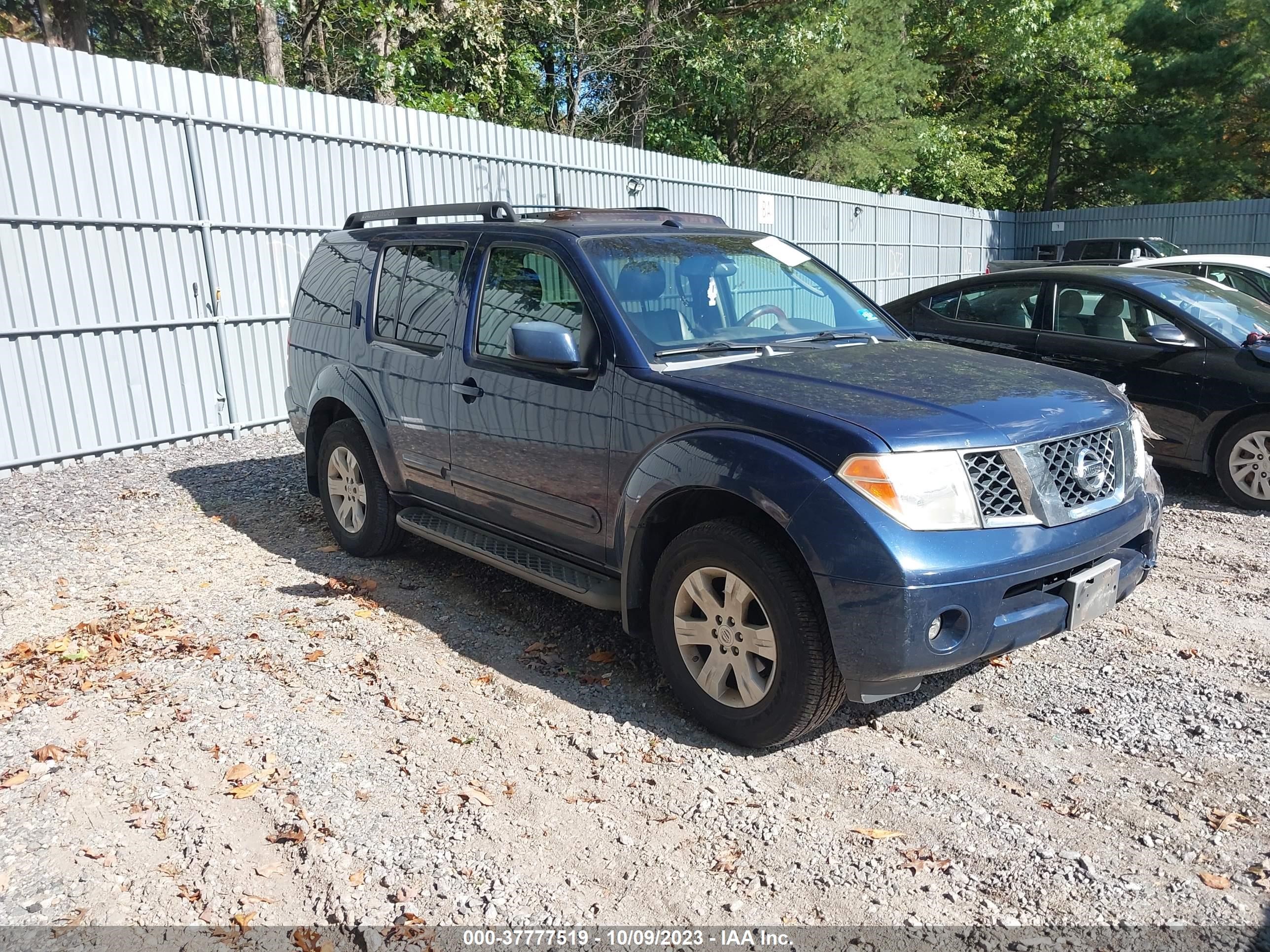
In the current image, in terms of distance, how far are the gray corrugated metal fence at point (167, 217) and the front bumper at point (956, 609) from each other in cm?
726

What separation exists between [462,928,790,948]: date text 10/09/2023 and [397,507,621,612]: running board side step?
150cm

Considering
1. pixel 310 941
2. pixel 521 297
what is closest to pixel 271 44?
pixel 521 297

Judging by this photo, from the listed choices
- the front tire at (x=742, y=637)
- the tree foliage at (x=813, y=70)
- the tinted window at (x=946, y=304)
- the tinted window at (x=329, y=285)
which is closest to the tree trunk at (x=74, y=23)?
the tree foliage at (x=813, y=70)

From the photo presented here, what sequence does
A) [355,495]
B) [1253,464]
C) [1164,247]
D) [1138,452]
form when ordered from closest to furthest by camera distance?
[1138,452] < [355,495] < [1253,464] < [1164,247]

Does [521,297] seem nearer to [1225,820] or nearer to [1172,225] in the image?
[1225,820]

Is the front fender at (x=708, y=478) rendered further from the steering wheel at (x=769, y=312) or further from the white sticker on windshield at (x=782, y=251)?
the white sticker on windshield at (x=782, y=251)

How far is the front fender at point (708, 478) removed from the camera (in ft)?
10.8

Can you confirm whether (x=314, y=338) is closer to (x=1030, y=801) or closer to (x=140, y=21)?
(x=1030, y=801)

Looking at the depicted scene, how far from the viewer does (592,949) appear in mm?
2652

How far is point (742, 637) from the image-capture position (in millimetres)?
3518

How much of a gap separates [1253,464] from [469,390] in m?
Answer: 5.40

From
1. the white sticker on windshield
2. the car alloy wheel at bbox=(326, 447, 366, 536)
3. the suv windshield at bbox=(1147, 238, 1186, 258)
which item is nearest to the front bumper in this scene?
the white sticker on windshield

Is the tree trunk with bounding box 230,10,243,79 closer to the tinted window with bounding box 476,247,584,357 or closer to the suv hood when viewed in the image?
the tinted window with bounding box 476,247,584,357

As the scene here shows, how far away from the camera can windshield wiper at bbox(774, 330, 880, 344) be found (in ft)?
14.5
